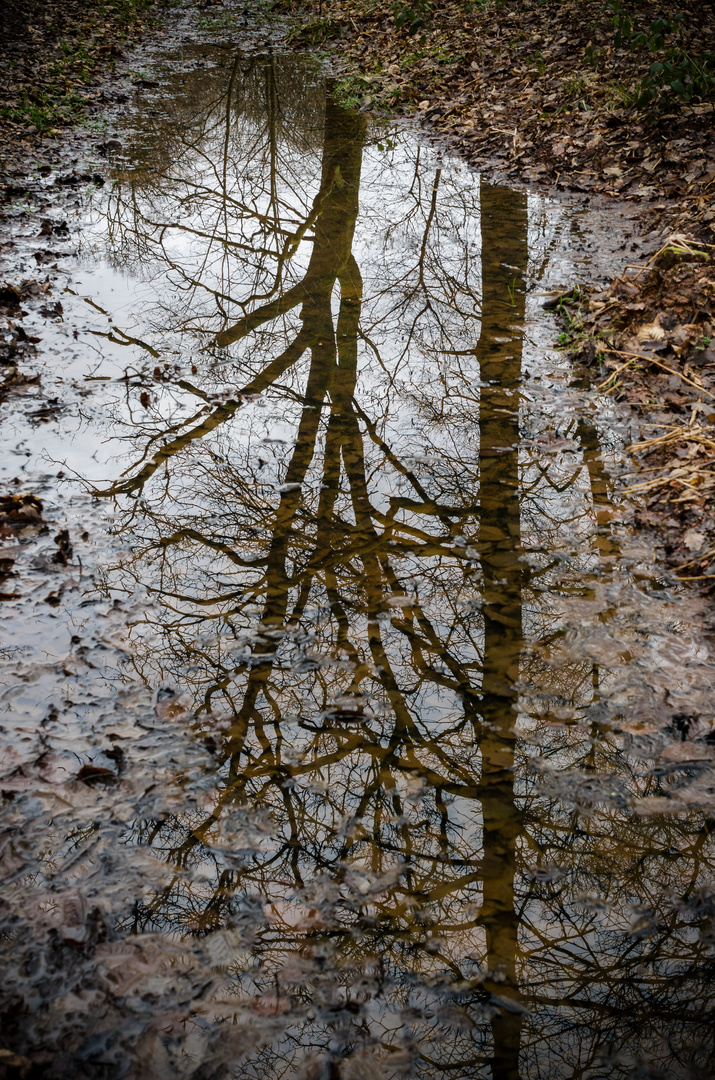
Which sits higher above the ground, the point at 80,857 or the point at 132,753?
the point at 132,753

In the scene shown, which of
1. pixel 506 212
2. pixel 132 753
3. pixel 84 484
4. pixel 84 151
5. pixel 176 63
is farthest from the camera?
pixel 176 63

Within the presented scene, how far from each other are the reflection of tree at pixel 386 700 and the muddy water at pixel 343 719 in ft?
0.04

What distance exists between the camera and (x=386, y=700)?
3109 millimetres

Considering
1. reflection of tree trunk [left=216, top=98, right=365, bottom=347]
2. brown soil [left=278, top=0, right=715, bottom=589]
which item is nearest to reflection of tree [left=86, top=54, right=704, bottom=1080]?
reflection of tree trunk [left=216, top=98, right=365, bottom=347]

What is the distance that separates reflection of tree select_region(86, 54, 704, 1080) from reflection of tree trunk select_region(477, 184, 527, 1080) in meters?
0.01

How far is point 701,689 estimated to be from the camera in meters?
3.05

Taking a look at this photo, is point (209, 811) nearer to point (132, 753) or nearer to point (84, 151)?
point (132, 753)

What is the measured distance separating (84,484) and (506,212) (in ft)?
18.2

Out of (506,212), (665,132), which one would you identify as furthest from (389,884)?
(665,132)

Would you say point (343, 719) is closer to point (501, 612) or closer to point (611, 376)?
point (501, 612)

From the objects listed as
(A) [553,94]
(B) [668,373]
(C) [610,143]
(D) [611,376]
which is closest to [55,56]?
(A) [553,94]

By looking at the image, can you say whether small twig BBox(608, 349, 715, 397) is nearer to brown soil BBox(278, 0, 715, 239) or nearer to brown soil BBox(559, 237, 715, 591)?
brown soil BBox(559, 237, 715, 591)

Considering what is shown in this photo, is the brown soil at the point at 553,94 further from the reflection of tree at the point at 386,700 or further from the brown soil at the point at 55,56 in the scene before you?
the brown soil at the point at 55,56

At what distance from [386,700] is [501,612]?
749 mm
